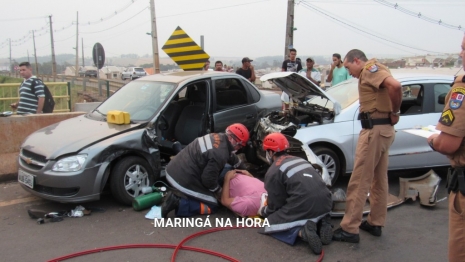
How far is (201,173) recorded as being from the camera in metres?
4.43

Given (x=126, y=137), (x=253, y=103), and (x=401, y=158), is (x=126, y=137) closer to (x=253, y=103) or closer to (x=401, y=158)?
(x=253, y=103)

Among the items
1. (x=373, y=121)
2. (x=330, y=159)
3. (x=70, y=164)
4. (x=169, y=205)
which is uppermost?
(x=373, y=121)

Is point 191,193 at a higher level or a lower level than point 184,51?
lower

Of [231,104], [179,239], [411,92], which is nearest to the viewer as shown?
[179,239]

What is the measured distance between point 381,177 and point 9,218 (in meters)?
4.14

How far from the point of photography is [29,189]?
441 centimetres

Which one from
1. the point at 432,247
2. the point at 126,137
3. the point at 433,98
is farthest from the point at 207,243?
the point at 433,98

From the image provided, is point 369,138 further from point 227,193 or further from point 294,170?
point 227,193

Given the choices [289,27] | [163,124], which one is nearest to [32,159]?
[163,124]

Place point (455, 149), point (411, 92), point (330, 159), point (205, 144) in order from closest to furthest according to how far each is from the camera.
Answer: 1. point (455, 149)
2. point (205, 144)
3. point (330, 159)
4. point (411, 92)

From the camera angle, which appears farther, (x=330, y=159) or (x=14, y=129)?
(x=14, y=129)

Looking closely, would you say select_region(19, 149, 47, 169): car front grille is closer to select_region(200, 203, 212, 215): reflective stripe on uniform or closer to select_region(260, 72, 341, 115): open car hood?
select_region(200, 203, 212, 215): reflective stripe on uniform

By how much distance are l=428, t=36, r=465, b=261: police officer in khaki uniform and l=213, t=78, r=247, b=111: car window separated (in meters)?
3.78

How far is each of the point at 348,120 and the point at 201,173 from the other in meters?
2.20
